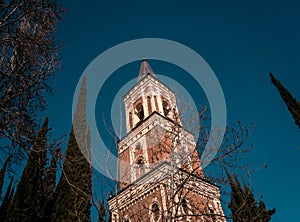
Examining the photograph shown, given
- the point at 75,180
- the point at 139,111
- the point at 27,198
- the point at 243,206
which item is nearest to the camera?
the point at 243,206

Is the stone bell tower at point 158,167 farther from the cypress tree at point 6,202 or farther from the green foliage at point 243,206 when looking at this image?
the cypress tree at point 6,202

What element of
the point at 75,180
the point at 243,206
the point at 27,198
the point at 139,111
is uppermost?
the point at 139,111

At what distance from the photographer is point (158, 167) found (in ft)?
18.9

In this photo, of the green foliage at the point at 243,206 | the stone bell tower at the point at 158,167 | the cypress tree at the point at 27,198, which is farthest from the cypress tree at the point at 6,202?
the green foliage at the point at 243,206

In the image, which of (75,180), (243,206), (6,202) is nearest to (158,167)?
(243,206)

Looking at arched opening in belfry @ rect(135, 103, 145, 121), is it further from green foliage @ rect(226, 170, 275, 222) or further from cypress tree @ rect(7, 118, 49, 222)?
green foliage @ rect(226, 170, 275, 222)

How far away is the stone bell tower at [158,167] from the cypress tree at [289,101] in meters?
8.15

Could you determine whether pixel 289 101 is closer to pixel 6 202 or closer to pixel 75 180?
pixel 75 180

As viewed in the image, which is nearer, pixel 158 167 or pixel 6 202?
pixel 158 167

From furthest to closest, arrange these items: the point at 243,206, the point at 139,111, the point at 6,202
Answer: the point at 139,111 → the point at 6,202 → the point at 243,206

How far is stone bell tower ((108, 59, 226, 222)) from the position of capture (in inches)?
218

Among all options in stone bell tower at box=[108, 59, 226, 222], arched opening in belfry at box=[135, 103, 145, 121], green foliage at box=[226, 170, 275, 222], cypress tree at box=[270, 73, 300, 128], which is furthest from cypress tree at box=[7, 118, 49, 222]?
arched opening in belfry at box=[135, 103, 145, 121]

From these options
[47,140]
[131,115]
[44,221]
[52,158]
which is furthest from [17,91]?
[131,115]

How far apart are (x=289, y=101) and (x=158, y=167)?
16673 mm
